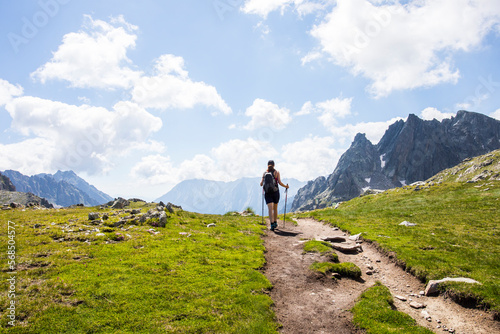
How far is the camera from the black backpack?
23734 mm

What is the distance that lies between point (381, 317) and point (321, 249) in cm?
784

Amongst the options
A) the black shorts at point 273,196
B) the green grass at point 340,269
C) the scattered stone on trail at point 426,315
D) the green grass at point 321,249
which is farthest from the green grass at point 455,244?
the black shorts at point 273,196

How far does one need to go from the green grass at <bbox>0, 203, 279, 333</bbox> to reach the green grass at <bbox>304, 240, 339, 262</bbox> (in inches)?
147

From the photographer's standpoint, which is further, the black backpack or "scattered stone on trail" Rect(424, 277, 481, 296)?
the black backpack

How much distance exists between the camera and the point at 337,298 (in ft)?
37.7

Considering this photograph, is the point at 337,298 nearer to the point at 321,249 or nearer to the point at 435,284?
the point at 435,284

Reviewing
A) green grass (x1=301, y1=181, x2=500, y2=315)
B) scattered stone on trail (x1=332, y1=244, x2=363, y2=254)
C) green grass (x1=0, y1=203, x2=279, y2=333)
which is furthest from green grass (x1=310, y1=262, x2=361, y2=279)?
scattered stone on trail (x1=332, y1=244, x2=363, y2=254)

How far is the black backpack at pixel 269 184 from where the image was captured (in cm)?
2373

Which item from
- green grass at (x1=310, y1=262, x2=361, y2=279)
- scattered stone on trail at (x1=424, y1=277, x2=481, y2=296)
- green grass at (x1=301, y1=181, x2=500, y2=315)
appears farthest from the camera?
green grass at (x1=310, y1=262, x2=361, y2=279)

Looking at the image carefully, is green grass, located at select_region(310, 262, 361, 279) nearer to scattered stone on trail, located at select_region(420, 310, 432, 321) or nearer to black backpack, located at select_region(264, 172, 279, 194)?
scattered stone on trail, located at select_region(420, 310, 432, 321)

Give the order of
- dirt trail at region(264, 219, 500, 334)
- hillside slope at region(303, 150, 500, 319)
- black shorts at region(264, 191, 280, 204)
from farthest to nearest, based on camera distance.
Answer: black shorts at region(264, 191, 280, 204) → hillside slope at region(303, 150, 500, 319) → dirt trail at region(264, 219, 500, 334)

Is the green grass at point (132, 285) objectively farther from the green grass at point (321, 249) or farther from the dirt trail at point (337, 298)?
the green grass at point (321, 249)

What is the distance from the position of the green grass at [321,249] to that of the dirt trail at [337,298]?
677 millimetres

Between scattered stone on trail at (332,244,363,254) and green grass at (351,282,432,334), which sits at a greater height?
scattered stone on trail at (332,244,363,254)
